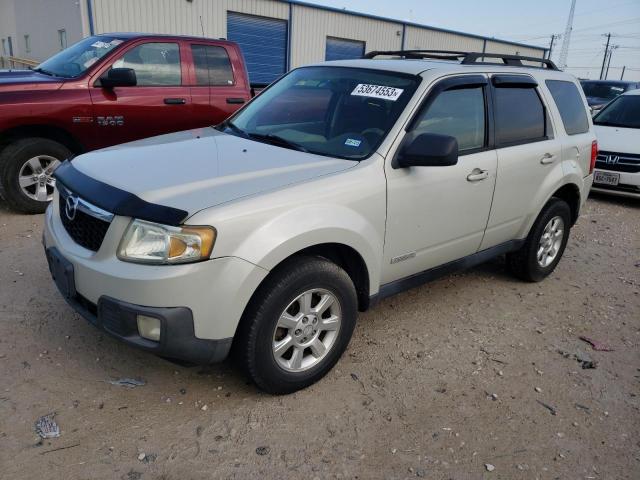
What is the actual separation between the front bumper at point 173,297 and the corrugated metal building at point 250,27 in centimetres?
1578

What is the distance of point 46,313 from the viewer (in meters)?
3.60

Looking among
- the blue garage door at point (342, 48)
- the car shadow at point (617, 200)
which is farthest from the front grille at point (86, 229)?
the blue garage door at point (342, 48)

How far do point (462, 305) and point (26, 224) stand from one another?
4259 millimetres

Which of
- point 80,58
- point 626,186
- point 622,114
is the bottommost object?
point 626,186

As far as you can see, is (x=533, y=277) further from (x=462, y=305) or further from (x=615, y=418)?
(x=615, y=418)

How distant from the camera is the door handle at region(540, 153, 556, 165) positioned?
4.23 meters

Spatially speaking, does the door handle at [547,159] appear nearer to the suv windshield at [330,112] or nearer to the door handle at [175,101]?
the suv windshield at [330,112]

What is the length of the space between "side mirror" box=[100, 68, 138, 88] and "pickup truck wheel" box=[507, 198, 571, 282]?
4.15 metres

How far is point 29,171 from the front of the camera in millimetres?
5500

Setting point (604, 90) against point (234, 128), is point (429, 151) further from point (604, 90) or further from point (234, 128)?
point (604, 90)

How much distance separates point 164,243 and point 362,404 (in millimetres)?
1380

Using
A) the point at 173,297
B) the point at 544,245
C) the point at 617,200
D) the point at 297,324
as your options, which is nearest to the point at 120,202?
the point at 173,297

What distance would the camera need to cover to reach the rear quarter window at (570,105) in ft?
14.9

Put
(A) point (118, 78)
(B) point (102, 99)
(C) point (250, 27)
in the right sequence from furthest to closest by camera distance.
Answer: (C) point (250, 27), (B) point (102, 99), (A) point (118, 78)
